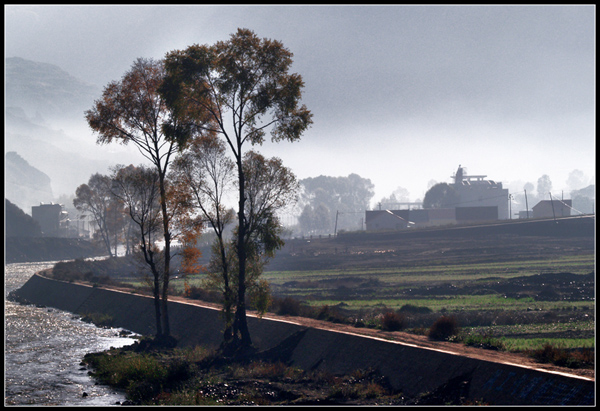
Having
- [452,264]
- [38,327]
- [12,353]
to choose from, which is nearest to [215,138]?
[12,353]

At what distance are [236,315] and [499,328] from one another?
44.9ft

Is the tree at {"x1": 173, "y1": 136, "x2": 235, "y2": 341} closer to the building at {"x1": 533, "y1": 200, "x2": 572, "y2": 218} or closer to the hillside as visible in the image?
the hillside

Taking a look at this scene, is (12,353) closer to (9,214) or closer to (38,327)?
(38,327)

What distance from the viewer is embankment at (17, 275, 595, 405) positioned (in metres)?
13.2

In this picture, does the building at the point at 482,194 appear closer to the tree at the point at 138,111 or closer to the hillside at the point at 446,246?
the hillside at the point at 446,246

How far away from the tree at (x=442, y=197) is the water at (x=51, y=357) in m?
124

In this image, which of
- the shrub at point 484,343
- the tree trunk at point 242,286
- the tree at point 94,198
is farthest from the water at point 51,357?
the tree at point 94,198

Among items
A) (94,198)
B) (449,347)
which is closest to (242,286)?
(449,347)

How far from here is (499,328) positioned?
26.6 m

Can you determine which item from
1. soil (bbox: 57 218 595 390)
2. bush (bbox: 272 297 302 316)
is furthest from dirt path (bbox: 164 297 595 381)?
soil (bbox: 57 218 595 390)

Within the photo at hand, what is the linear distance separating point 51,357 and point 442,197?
137m

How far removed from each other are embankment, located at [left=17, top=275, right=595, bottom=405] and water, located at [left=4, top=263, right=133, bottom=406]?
4.20 meters

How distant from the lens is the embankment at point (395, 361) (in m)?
13.2

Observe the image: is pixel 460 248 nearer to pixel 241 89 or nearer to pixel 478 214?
pixel 478 214
